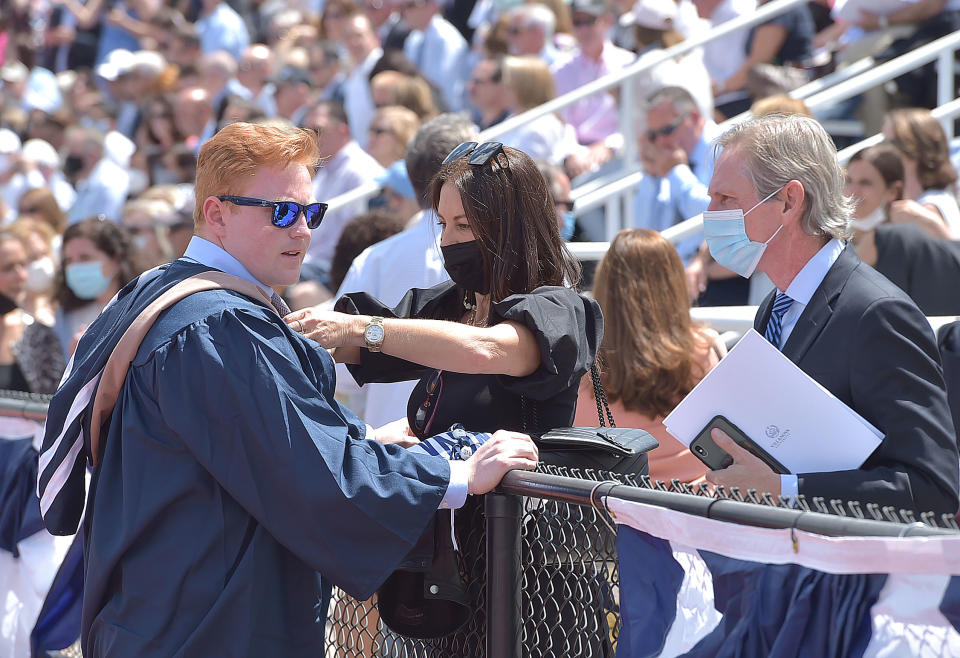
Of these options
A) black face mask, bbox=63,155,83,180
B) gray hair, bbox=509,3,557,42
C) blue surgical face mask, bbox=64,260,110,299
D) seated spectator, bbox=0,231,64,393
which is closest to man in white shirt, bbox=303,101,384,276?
gray hair, bbox=509,3,557,42

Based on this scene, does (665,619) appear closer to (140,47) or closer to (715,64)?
(715,64)

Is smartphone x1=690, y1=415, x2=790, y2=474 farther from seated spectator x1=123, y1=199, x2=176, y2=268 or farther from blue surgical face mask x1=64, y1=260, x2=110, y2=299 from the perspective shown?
seated spectator x1=123, y1=199, x2=176, y2=268

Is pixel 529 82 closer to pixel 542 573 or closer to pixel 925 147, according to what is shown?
pixel 925 147

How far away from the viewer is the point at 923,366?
2738 millimetres

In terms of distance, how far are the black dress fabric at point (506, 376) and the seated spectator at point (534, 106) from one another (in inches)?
196

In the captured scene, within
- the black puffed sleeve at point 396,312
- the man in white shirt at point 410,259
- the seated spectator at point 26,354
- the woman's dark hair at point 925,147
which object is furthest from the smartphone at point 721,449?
the seated spectator at point 26,354

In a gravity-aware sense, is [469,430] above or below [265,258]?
below

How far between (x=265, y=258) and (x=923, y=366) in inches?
58.5

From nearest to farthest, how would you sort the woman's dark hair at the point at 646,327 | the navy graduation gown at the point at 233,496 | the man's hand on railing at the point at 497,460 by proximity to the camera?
the navy graduation gown at the point at 233,496, the man's hand on railing at the point at 497,460, the woman's dark hair at the point at 646,327

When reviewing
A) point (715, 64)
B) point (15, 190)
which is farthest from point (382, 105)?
point (15, 190)

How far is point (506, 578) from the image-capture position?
9.29 feet

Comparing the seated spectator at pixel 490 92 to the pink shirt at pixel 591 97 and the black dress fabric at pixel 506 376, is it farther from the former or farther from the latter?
the black dress fabric at pixel 506 376

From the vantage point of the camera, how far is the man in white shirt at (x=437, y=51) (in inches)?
439

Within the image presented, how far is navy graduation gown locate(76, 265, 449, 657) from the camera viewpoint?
8.57 feet
